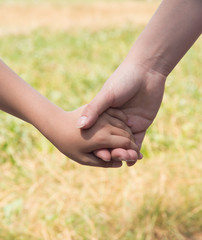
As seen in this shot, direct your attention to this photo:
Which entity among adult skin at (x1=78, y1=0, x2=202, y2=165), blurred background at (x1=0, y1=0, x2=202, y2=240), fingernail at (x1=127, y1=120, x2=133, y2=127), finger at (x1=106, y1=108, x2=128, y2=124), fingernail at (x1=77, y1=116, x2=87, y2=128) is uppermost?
adult skin at (x1=78, y1=0, x2=202, y2=165)

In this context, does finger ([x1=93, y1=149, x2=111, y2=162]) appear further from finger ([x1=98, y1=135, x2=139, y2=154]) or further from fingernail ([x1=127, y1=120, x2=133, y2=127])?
fingernail ([x1=127, y1=120, x2=133, y2=127])

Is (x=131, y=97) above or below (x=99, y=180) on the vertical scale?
above

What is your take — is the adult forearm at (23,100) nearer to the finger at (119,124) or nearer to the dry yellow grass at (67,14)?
the finger at (119,124)

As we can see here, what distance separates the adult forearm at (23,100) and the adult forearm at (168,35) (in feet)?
1.21

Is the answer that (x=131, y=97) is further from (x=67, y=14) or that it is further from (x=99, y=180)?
(x=67, y=14)

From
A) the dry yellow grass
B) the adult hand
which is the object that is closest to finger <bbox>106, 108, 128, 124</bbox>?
the adult hand

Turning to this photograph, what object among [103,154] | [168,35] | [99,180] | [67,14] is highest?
[168,35]

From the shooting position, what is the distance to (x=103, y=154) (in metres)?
1.20

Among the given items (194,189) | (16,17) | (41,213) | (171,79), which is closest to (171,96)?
(171,79)

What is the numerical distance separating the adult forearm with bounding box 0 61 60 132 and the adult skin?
15cm

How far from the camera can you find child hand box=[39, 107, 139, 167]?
3.93ft

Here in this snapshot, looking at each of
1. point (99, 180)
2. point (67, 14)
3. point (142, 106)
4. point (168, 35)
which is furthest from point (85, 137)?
point (67, 14)

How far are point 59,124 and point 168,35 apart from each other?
1.61 ft

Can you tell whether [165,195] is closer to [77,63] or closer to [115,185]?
[115,185]
